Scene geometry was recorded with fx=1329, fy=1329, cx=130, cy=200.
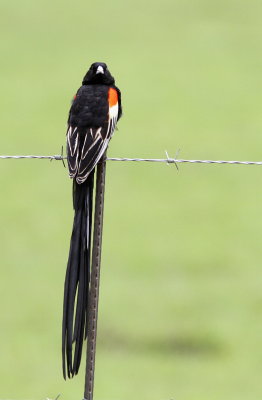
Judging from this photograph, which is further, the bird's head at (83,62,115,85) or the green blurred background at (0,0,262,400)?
the green blurred background at (0,0,262,400)

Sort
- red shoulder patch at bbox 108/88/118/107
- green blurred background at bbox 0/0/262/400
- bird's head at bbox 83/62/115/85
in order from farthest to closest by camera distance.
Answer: green blurred background at bbox 0/0/262/400 < bird's head at bbox 83/62/115/85 < red shoulder patch at bbox 108/88/118/107

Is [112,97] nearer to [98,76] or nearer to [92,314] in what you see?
[98,76]

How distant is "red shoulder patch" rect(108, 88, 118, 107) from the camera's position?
16.3 ft

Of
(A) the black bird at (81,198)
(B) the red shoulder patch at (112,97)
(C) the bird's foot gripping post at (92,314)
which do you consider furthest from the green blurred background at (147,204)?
(C) the bird's foot gripping post at (92,314)

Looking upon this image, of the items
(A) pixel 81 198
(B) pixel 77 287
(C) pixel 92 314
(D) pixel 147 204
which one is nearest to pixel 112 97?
(A) pixel 81 198

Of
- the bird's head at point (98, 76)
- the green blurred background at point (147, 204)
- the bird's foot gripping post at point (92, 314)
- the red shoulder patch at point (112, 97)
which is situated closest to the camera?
the bird's foot gripping post at point (92, 314)

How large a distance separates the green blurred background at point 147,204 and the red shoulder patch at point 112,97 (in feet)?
13.7

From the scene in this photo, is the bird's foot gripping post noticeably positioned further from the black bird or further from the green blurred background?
the green blurred background

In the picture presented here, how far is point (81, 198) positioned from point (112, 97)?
0.58 metres

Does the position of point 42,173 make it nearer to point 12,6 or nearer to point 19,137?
point 19,137

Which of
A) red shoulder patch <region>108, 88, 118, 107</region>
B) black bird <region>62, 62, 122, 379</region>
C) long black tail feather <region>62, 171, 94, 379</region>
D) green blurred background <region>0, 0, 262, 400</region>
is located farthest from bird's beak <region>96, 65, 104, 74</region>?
green blurred background <region>0, 0, 262, 400</region>

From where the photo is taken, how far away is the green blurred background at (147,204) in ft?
34.0

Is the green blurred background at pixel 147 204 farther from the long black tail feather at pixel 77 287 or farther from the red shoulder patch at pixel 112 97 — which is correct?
the long black tail feather at pixel 77 287

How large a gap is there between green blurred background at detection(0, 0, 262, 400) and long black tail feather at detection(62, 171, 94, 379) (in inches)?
176
